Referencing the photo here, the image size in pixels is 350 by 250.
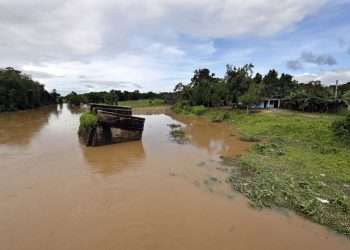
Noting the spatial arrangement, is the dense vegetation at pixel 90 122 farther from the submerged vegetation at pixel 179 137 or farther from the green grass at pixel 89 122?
the submerged vegetation at pixel 179 137

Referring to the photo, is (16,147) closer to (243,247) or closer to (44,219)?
(44,219)

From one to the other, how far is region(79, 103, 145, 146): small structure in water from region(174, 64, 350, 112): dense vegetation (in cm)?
1460

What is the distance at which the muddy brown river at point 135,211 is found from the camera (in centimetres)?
403

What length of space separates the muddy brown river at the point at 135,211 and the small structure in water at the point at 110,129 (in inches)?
A: 86.3

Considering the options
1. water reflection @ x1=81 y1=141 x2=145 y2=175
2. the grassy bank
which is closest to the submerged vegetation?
water reflection @ x1=81 y1=141 x2=145 y2=175

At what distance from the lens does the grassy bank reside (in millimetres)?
4964

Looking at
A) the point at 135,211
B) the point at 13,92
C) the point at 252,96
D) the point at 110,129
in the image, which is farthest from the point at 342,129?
the point at 13,92

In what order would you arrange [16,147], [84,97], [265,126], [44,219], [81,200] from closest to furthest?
[44,219] < [81,200] < [16,147] < [265,126] < [84,97]

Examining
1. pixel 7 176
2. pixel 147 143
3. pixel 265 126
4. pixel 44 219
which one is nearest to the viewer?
pixel 44 219

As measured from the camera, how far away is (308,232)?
4.31 meters

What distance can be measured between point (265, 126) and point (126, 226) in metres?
13.6

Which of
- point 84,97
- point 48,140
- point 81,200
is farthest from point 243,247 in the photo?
point 84,97

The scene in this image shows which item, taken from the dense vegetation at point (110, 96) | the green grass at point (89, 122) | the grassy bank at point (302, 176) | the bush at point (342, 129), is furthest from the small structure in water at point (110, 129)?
the dense vegetation at point (110, 96)

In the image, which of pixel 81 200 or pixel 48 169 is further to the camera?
pixel 48 169
